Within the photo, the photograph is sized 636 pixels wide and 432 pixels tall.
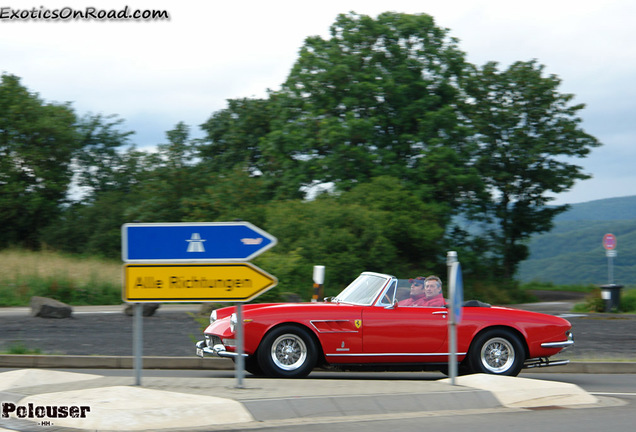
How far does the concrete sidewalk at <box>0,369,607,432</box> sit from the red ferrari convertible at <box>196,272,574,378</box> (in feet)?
3.62

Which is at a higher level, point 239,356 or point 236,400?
point 239,356

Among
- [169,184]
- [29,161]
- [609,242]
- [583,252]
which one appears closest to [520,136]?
[609,242]

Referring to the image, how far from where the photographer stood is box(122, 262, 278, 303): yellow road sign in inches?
336

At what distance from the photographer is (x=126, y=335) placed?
15.9 metres

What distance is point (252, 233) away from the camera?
335 inches

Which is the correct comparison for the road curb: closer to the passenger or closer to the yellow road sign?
the passenger

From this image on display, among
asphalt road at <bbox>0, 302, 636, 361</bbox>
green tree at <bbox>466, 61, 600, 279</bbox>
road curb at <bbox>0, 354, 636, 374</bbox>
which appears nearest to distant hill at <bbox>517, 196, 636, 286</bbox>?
green tree at <bbox>466, 61, 600, 279</bbox>

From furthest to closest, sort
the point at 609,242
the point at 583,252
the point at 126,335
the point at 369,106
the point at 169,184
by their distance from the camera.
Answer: the point at 583,252 → the point at 169,184 → the point at 369,106 → the point at 609,242 → the point at 126,335

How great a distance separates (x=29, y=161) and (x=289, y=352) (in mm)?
34706

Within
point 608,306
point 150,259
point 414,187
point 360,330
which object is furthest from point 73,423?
point 414,187

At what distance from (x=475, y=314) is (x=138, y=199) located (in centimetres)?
3407

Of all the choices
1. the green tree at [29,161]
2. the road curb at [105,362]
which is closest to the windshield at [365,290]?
the road curb at [105,362]

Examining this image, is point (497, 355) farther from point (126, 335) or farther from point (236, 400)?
point (126, 335)

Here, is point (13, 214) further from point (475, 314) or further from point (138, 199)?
point (475, 314)
